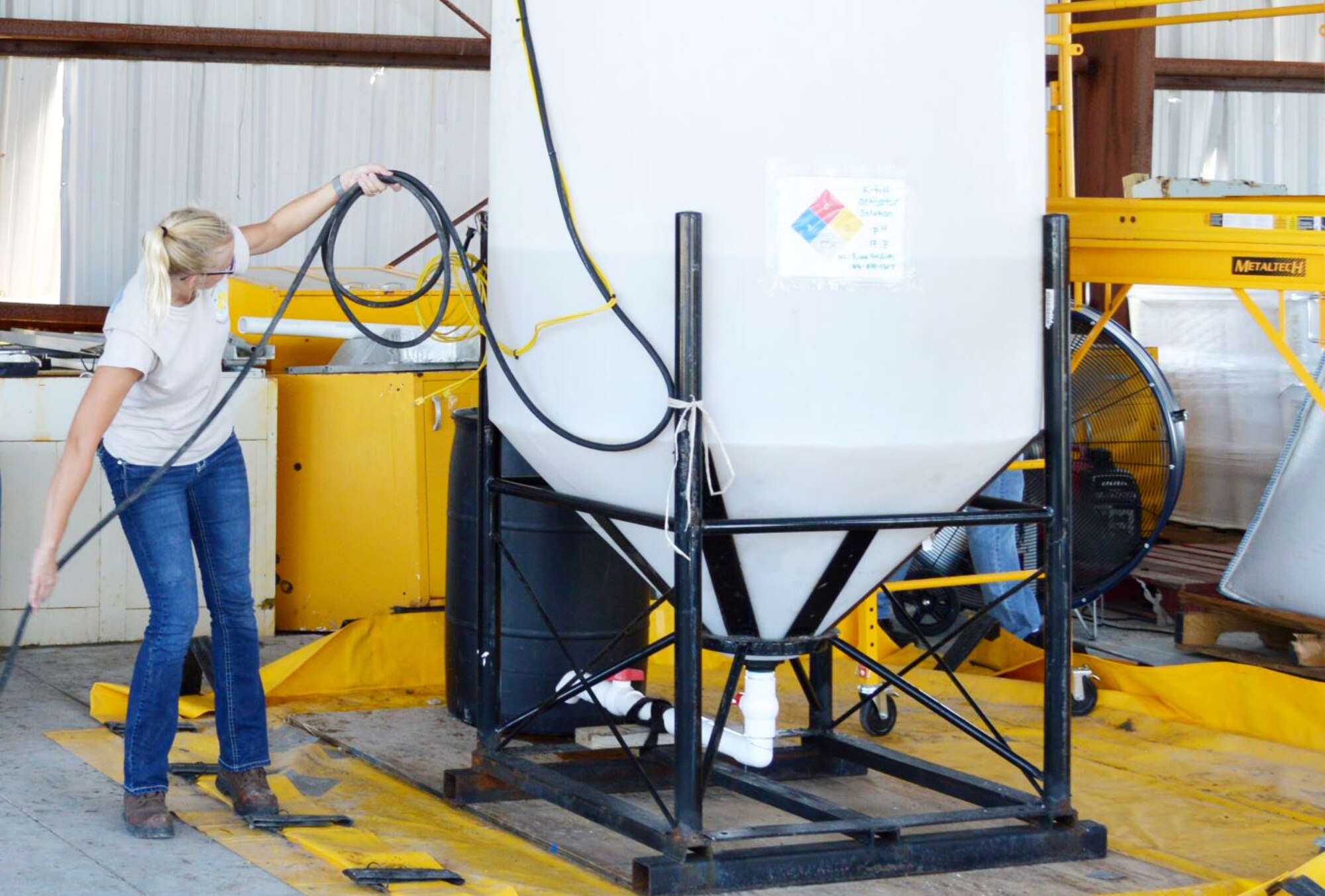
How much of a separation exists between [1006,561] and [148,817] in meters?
3.23

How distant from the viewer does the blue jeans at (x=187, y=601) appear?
3748mm

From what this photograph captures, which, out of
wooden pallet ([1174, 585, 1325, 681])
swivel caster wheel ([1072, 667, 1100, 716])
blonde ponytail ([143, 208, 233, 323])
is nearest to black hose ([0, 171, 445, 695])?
blonde ponytail ([143, 208, 233, 323])

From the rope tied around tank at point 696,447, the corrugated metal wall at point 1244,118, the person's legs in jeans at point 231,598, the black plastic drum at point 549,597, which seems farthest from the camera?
the corrugated metal wall at point 1244,118

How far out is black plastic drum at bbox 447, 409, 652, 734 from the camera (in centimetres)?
489

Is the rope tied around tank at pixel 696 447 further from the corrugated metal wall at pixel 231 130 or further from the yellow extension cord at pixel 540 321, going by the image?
the corrugated metal wall at pixel 231 130

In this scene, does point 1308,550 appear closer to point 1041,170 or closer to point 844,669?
point 844,669

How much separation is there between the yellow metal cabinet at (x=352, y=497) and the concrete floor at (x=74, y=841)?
150 cm

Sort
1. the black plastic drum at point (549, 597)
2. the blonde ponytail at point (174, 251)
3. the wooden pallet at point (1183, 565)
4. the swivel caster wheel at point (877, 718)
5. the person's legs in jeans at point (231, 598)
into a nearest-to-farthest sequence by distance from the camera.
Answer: the blonde ponytail at point (174, 251)
the person's legs in jeans at point (231, 598)
the black plastic drum at point (549, 597)
the swivel caster wheel at point (877, 718)
the wooden pallet at point (1183, 565)

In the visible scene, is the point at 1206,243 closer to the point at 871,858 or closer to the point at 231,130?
the point at 871,858

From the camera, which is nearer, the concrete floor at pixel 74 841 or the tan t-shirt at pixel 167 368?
the concrete floor at pixel 74 841

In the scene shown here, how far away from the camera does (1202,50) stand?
1059 centimetres

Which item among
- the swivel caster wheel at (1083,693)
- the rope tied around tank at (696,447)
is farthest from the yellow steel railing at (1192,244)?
the rope tied around tank at (696,447)

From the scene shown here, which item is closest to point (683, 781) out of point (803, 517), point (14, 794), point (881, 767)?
point (803, 517)

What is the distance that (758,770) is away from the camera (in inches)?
177
